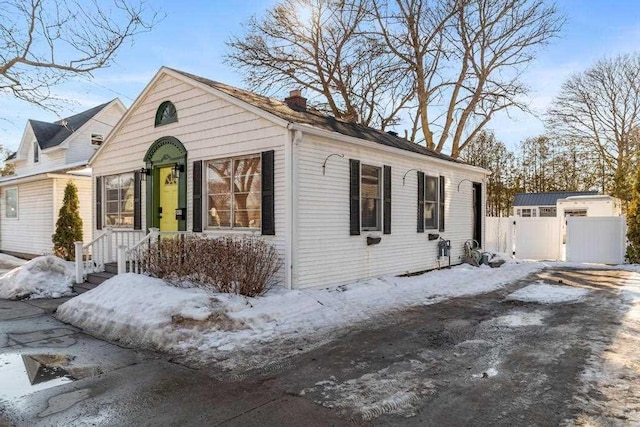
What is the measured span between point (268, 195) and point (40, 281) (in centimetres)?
526

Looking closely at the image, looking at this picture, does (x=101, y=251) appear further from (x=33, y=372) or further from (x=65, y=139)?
(x=65, y=139)

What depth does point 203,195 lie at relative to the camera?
9039 mm

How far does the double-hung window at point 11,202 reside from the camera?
57.9 feet

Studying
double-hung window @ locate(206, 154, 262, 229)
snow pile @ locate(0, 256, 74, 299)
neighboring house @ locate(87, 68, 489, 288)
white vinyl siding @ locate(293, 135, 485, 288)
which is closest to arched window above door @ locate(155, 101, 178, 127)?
neighboring house @ locate(87, 68, 489, 288)

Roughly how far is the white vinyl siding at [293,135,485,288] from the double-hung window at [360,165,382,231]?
184 mm

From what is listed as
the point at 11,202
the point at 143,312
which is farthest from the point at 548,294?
the point at 11,202

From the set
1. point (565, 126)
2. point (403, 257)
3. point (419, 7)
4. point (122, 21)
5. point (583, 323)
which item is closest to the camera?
point (583, 323)

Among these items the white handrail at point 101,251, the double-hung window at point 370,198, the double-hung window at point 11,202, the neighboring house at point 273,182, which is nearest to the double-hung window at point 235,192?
the neighboring house at point 273,182

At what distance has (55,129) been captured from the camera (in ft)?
81.5

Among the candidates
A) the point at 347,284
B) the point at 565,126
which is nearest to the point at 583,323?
the point at 347,284

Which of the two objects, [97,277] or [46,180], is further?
[46,180]

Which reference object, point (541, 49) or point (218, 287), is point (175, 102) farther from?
point (541, 49)

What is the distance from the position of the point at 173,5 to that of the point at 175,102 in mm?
3452

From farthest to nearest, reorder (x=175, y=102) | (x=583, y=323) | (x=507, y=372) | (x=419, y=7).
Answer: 1. (x=419, y=7)
2. (x=175, y=102)
3. (x=583, y=323)
4. (x=507, y=372)
